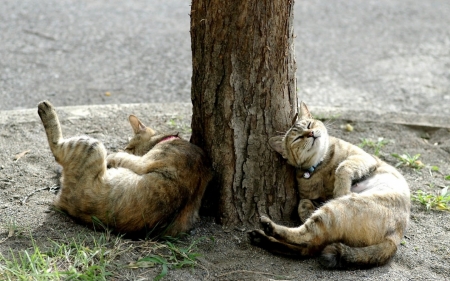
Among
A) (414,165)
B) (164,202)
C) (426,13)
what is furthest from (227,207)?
(426,13)

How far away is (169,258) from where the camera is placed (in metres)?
4.29

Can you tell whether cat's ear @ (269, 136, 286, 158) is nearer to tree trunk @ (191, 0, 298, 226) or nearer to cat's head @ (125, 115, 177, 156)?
tree trunk @ (191, 0, 298, 226)

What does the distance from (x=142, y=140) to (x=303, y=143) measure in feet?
4.79

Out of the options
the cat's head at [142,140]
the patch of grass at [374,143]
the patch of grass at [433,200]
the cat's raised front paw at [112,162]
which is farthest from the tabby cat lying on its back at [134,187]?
the patch of grass at [374,143]

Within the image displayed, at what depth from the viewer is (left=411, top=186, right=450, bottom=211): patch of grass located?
209 inches

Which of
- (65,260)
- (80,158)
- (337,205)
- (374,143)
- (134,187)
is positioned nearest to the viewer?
(65,260)

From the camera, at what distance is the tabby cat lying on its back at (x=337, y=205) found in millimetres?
4395

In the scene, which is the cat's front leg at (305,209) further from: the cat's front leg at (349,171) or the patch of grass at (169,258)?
the patch of grass at (169,258)

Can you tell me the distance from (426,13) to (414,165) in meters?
6.38

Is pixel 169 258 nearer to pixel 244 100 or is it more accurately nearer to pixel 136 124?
pixel 244 100

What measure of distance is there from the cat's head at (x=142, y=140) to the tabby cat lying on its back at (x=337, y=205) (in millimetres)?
1162

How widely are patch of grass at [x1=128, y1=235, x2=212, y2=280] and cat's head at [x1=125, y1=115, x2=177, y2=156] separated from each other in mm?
1130

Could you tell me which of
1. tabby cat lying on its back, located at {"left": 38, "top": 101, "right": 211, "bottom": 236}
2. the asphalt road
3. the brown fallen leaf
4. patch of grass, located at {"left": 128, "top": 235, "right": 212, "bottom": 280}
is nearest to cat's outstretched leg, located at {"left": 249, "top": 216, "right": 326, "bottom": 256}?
patch of grass, located at {"left": 128, "top": 235, "right": 212, "bottom": 280}

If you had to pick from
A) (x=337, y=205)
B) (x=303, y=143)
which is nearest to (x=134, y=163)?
(x=303, y=143)
